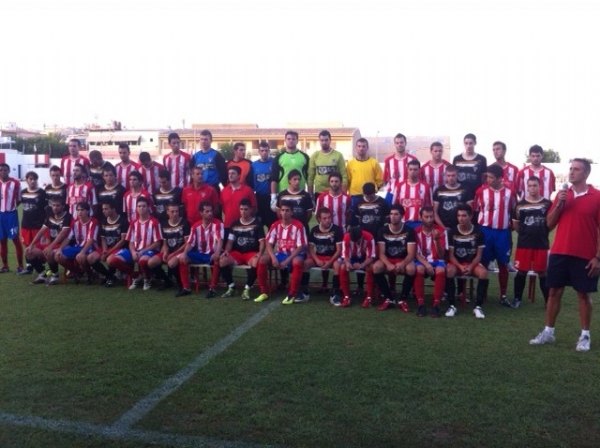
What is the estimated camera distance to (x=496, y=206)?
7.43m

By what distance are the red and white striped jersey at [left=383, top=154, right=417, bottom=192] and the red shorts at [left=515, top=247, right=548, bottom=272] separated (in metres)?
1.79

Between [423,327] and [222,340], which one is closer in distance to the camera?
[222,340]

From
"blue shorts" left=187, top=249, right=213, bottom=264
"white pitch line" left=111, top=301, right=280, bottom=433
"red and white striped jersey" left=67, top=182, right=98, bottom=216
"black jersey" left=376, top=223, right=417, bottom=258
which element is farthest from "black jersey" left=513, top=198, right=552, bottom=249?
"red and white striped jersey" left=67, top=182, right=98, bottom=216

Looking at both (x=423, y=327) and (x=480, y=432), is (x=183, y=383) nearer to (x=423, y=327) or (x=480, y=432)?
(x=480, y=432)

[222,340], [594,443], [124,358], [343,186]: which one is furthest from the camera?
[343,186]

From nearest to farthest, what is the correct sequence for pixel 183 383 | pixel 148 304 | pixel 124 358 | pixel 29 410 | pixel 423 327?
1. pixel 29 410
2. pixel 183 383
3. pixel 124 358
4. pixel 423 327
5. pixel 148 304

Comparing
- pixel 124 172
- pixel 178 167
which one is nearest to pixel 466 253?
pixel 178 167

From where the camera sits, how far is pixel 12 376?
4715 millimetres

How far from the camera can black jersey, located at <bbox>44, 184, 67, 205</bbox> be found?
9108 millimetres

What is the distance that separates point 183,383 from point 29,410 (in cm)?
108

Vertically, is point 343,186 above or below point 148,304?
above

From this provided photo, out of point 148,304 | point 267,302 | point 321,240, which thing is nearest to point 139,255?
point 148,304

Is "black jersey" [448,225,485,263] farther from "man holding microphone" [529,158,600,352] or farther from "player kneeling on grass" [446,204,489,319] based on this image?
"man holding microphone" [529,158,600,352]

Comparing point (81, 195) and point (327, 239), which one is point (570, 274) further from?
point (81, 195)
